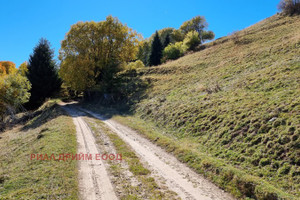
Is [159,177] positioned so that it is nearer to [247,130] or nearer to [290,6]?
[247,130]

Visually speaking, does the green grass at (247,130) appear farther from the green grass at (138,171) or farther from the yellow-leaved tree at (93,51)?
the yellow-leaved tree at (93,51)

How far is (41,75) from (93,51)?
1545 cm

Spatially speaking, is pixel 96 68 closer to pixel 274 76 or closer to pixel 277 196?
pixel 274 76

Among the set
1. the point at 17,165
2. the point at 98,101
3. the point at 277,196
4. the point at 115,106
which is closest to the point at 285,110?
the point at 277,196

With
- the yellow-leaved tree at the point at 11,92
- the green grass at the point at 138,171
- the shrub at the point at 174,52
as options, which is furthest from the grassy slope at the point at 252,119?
the shrub at the point at 174,52

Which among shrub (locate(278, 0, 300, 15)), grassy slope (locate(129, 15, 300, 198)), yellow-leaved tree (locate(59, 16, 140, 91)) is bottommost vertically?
grassy slope (locate(129, 15, 300, 198))

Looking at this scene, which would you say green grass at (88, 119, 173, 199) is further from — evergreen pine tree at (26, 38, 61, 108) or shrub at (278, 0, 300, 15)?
shrub at (278, 0, 300, 15)

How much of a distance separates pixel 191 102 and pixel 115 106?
18.0 meters

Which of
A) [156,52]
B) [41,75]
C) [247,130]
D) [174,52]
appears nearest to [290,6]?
[174,52]

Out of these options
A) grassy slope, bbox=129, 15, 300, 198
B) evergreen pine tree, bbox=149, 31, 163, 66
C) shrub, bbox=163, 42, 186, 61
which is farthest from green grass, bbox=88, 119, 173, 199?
evergreen pine tree, bbox=149, 31, 163, 66

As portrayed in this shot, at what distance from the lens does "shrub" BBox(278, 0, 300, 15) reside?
50.1 m

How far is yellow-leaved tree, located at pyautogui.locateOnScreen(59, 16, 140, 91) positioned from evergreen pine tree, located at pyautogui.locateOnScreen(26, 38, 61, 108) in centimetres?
836

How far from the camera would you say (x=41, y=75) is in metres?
47.0

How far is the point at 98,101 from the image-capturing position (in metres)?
41.7
